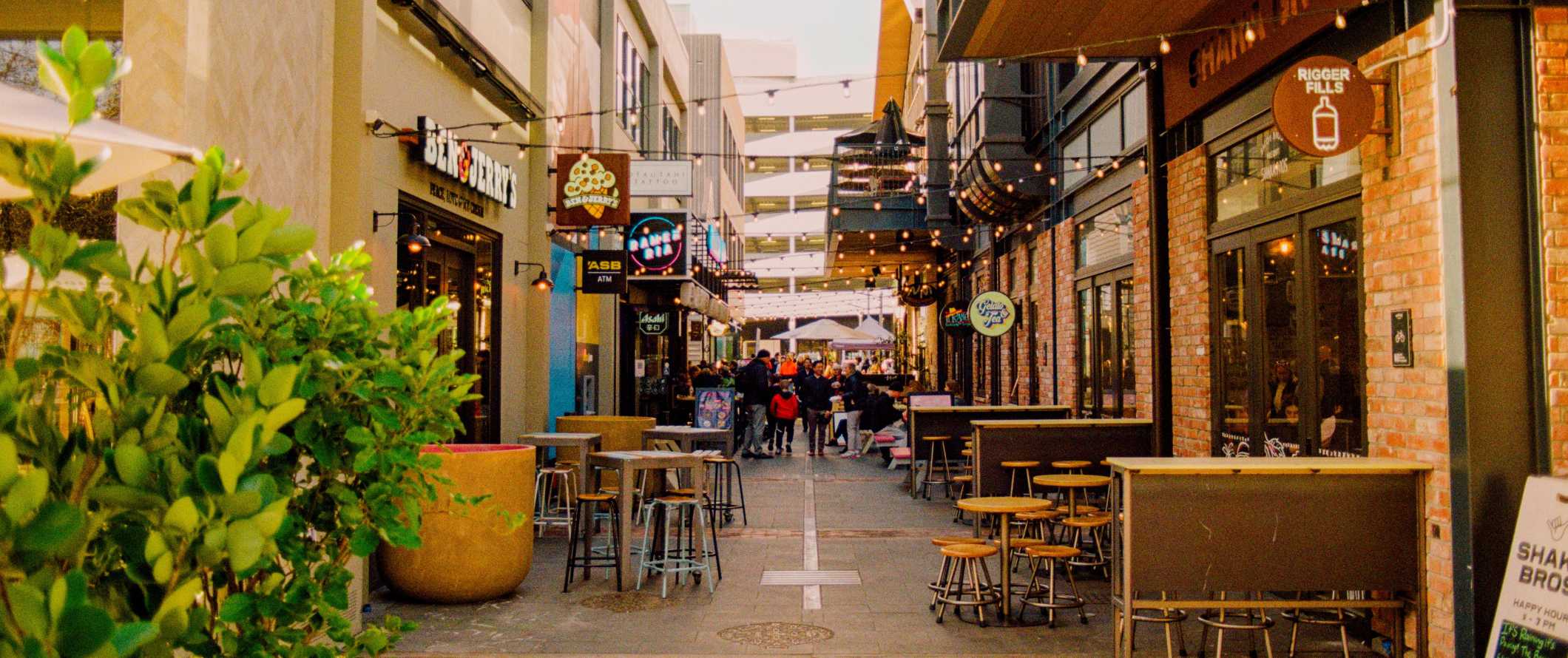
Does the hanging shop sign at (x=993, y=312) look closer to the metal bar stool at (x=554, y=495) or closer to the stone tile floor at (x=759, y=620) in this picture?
the stone tile floor at (x=759, y=620)

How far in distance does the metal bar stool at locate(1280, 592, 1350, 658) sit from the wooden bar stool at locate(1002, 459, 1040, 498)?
3204mm

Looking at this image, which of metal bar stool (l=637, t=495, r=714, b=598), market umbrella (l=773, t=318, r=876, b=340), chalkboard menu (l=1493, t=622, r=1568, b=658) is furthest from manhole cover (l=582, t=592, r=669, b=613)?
market umbrella (l=773, t=318, r=876, b=340)

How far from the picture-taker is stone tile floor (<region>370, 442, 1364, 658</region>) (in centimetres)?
707

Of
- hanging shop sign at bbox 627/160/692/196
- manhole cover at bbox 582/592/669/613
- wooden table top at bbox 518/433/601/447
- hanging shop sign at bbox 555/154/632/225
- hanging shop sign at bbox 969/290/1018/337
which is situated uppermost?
hanging shop sign at bbox 627/160/692/196

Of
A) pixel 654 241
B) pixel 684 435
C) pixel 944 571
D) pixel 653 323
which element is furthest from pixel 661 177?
pixel 944 571

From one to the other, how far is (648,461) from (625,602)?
1.10 metres

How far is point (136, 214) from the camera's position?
2.43 meters

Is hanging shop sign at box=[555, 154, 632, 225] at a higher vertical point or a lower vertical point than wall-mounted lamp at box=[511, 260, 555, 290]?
higher

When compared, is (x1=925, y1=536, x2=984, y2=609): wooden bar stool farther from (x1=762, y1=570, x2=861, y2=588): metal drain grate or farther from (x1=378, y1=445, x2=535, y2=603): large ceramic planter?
(x1=378, y1=445, x2=535, y2=603): large ceramic planter

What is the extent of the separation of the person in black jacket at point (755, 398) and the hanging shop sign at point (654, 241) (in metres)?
2.26

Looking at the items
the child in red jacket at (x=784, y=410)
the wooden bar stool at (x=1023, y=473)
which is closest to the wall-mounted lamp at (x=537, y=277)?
the wooden bar stool at (x=1023, y=473)

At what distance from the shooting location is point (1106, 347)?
46.4ft

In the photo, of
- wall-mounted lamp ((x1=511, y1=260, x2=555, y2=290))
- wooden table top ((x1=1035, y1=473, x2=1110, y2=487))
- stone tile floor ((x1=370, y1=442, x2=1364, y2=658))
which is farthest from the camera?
wall-mounted lamp ((x1=511, y1=260, x2=555, y2=290))

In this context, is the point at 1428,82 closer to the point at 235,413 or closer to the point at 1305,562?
the point at 1305,562
